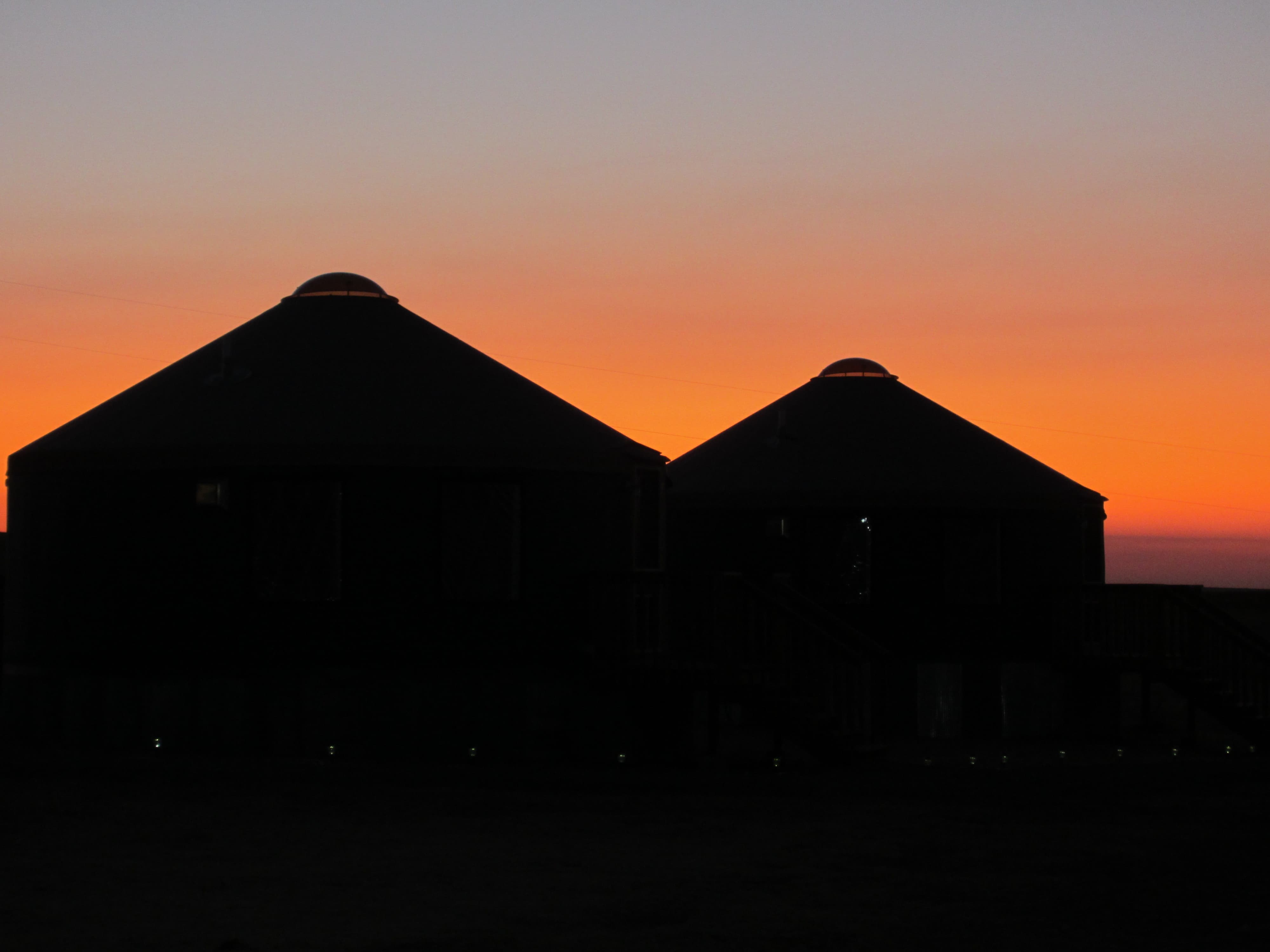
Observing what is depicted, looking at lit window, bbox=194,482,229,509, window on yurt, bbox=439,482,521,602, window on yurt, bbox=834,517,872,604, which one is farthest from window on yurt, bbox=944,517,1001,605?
lit window, bbox=194,482,229,509

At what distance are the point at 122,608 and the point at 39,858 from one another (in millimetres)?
5987

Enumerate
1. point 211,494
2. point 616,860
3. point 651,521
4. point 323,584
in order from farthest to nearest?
point 651,521 < point 323,584 < point 211,494 < point 616,860

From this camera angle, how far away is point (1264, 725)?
18984 millimetres

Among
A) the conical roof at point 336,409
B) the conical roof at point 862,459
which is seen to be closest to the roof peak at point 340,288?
the conical roof at point 336,409

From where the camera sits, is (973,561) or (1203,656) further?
(973,561)

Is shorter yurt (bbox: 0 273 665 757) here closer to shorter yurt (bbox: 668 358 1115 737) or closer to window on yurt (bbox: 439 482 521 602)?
window on yurt (bbox: 439 482 521 602)

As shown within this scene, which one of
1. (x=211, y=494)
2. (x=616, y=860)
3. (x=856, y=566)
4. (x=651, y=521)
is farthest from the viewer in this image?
(x=856, y=566)

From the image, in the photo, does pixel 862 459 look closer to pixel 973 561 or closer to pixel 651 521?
pixel 973 561

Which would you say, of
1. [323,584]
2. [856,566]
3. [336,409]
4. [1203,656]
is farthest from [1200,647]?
[336,409]

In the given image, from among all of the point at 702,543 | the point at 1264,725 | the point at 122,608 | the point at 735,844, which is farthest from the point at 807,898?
the point at 702,543

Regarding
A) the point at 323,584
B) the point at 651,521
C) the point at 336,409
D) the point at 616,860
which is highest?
the point at 336,409

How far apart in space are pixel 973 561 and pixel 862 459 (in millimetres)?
1784

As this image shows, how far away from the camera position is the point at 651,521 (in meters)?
18.0

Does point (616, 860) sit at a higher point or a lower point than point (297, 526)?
lower
